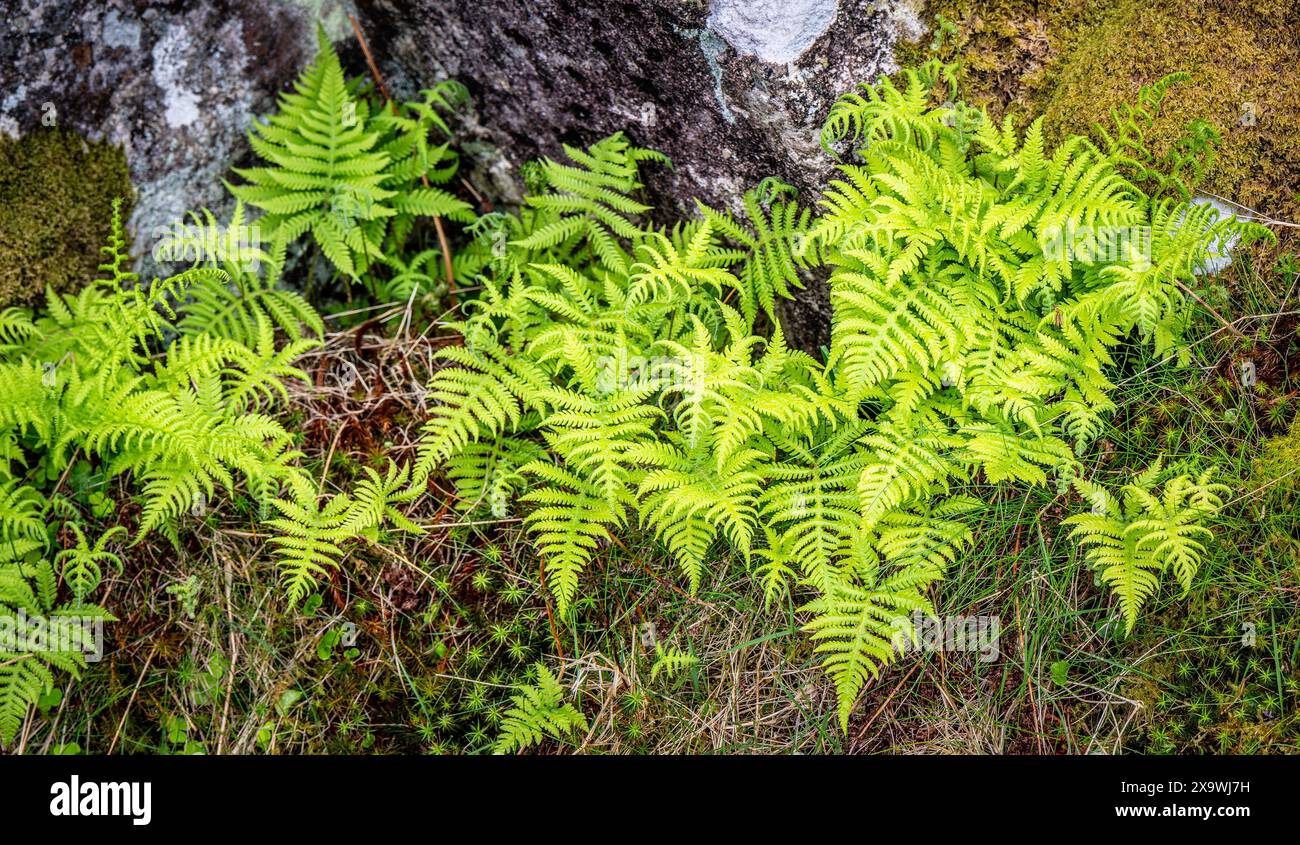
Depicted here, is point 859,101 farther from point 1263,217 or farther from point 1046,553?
point 1046,553

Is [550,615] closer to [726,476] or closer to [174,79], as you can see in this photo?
[726,476]

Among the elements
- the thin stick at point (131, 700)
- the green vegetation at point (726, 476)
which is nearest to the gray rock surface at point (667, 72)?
the green vegetation at point (726, 476)

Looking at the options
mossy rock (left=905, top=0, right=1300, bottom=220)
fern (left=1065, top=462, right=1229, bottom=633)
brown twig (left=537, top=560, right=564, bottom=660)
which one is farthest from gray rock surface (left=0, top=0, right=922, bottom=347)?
brown twig (left=537, top=560, right=564, bottom=660)

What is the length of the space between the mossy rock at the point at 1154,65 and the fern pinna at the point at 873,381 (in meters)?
0.22

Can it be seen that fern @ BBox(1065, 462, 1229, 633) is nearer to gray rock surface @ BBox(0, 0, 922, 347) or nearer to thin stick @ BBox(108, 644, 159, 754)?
gray rock surface @ BBox(0, 0, 922, 347)

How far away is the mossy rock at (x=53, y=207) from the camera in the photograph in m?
4.27

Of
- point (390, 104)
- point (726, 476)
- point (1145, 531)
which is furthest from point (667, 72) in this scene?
point (1145, 531)

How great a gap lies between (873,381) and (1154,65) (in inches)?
73.0

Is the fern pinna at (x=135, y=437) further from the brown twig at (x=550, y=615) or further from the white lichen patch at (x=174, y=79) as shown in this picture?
the brown twig at (x=550, y=615)

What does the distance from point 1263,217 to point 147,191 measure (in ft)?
16.7

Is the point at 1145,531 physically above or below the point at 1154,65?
below

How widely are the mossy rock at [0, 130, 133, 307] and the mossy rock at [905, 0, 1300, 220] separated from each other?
12.5ft

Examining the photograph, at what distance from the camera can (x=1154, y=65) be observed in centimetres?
387

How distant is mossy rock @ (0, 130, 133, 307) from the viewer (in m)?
4.27
